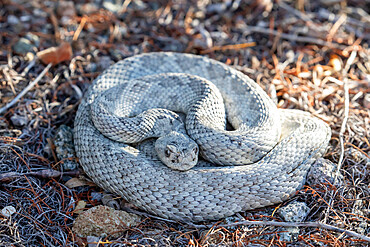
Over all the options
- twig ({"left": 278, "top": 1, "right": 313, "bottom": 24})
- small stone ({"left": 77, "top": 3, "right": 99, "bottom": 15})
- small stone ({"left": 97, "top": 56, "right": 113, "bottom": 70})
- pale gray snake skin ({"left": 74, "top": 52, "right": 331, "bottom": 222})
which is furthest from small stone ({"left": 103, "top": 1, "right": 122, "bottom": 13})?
twig ({"left": 278, "top": 1, "right": 313, "bottom": 24})

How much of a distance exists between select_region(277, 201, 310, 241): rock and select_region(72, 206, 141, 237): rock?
1664mm

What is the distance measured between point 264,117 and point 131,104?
1790 millimetres

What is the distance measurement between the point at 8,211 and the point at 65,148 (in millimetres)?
1116

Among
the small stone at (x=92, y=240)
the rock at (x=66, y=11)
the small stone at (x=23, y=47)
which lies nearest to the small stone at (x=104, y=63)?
the small stone at (x=23, y=47)

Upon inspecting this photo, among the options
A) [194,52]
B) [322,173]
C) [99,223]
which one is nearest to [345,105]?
[322,173]

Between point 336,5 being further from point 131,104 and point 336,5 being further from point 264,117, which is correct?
point 131,104

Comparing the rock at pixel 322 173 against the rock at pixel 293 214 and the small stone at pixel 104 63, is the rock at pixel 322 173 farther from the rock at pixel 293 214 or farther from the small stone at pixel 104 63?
the small stone at pixel 104 63

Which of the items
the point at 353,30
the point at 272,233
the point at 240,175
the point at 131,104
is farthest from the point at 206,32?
the point at 272,233

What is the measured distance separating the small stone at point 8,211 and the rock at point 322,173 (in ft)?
11.0

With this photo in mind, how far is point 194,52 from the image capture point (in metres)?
6.48

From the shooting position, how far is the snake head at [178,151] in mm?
4098

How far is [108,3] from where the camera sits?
705 cm

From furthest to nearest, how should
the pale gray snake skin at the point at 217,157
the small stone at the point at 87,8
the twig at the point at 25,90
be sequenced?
the small stone at the point at 87,8, the twig at the point at 25,90, the pale gray snake skin at the point at 217,157

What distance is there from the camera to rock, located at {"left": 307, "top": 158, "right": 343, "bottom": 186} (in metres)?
4.30
